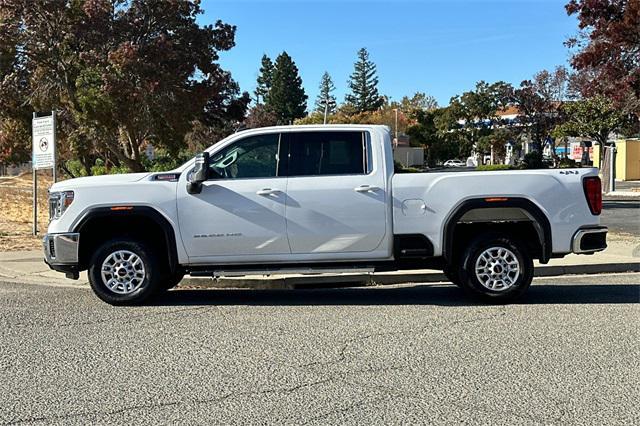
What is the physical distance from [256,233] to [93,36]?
1396 centimetres

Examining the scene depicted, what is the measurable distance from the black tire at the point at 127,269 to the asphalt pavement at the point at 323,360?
183 mm

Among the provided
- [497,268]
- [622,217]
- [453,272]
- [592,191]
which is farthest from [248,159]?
[622,217]

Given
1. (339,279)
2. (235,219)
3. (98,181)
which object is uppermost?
(98,181)

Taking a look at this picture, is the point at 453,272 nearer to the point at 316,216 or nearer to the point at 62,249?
the point at 316,216

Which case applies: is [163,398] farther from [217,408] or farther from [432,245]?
[432,245]

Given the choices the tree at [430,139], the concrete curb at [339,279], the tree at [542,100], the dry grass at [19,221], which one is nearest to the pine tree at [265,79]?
the tree at [430,139]

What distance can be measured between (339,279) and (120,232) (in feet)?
9.36

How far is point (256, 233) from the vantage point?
7898mm

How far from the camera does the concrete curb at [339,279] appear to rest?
30.0 feet

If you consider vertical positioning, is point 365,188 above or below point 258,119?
below

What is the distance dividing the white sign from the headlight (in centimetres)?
736

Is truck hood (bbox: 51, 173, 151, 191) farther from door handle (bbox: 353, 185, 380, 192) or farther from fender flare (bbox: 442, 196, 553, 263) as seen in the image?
fender flare (bbox: 442, 196, 553, 263)

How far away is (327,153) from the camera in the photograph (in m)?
8.18

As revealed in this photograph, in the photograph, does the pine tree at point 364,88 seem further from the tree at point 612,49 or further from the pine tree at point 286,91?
the tree at point 612,49
